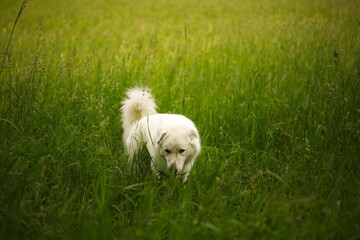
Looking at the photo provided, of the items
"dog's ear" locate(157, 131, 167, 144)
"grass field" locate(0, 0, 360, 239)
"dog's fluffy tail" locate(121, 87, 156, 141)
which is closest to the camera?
"grass field" locate(0, 0, 360, 239)

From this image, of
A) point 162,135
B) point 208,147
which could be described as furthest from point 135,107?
point 208,147

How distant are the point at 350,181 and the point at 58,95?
2.78m

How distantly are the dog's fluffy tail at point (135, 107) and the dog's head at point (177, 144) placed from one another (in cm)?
63

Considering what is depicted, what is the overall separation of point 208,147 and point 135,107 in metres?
0.83

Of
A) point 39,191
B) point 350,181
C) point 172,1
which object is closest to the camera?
point 39,191

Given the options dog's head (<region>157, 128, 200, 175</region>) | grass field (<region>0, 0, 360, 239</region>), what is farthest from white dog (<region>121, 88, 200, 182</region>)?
grass field (<region>0, 0, 360, 239</region>)

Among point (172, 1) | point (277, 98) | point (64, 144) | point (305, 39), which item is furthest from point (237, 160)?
point (172, 1)

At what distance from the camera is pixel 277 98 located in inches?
151

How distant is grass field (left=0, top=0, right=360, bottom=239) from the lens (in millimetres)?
1940

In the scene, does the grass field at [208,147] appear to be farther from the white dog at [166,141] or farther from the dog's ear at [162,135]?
the dog's ear at [162,135]

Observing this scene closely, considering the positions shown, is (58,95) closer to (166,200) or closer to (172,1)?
(166,200)

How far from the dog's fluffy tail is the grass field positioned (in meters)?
0.18

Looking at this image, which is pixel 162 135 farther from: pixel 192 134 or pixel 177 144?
pixel 192 134

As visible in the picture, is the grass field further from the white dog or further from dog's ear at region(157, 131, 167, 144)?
dog's ear at region(157, 131, 167, 144)
